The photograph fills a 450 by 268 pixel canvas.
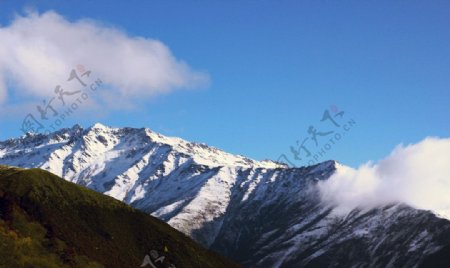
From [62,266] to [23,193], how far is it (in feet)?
123

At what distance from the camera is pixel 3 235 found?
161375 mm

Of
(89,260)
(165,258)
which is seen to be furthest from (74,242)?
(165,258)

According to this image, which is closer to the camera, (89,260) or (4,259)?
(4,259)

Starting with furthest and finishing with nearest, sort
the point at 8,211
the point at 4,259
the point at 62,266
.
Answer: the point at 8,211 < the point at 62,266 < the point at 4,259

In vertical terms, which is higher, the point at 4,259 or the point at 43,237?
the point at 43,237

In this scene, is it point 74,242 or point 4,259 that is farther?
point 74,242

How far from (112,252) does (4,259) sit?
4025cm

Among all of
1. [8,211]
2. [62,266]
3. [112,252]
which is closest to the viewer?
[62,266]

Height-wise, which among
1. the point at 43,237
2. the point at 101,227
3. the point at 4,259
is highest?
the point at 101,227

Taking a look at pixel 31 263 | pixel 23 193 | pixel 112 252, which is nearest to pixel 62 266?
pixel 31 263

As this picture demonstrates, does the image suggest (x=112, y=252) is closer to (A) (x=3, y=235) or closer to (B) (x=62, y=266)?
(B) (x=62, y=266)

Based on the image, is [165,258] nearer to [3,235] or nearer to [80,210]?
[80,210]

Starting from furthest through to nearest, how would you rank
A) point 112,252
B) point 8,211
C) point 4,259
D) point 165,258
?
point 165,258 → point 112,252 → point 8,211 → point 4,259

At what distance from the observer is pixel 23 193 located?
19000 centimetres
